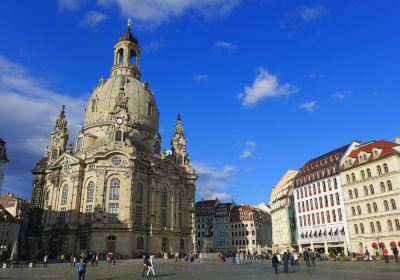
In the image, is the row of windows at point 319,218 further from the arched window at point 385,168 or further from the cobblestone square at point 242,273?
the cobblestone square at point 242,273

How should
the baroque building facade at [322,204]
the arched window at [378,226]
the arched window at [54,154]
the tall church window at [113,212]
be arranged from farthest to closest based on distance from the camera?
1. the arched window at [54,154]
2. the tall church window at [113,212]
3. the baroque building facade at [322,204]
4. the arched window at [378,226]

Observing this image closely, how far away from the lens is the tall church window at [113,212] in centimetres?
7104

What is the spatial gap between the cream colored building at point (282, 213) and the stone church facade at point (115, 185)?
22.3 meters

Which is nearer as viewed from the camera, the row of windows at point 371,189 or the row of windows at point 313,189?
the row of windows at point 371,189

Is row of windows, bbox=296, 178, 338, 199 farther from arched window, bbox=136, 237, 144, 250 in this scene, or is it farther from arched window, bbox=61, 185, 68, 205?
arched window, bbox=61, 185, 68, 205

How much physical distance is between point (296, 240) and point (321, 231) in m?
12.1

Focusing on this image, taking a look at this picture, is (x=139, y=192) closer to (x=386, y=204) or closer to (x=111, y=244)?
(x=111, y=244)

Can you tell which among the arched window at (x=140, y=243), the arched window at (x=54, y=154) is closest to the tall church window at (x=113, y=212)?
the arched window at (x=140, y=243)

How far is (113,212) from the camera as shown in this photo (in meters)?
71.8

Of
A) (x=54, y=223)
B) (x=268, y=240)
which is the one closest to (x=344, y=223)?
(x=54, y=223)

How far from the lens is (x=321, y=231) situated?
233 feet

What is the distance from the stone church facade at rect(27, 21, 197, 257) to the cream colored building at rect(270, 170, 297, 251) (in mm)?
22262

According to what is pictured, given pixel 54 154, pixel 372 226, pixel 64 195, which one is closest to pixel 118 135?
pixel 64 195

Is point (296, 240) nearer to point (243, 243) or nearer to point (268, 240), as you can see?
point (243, 243)
